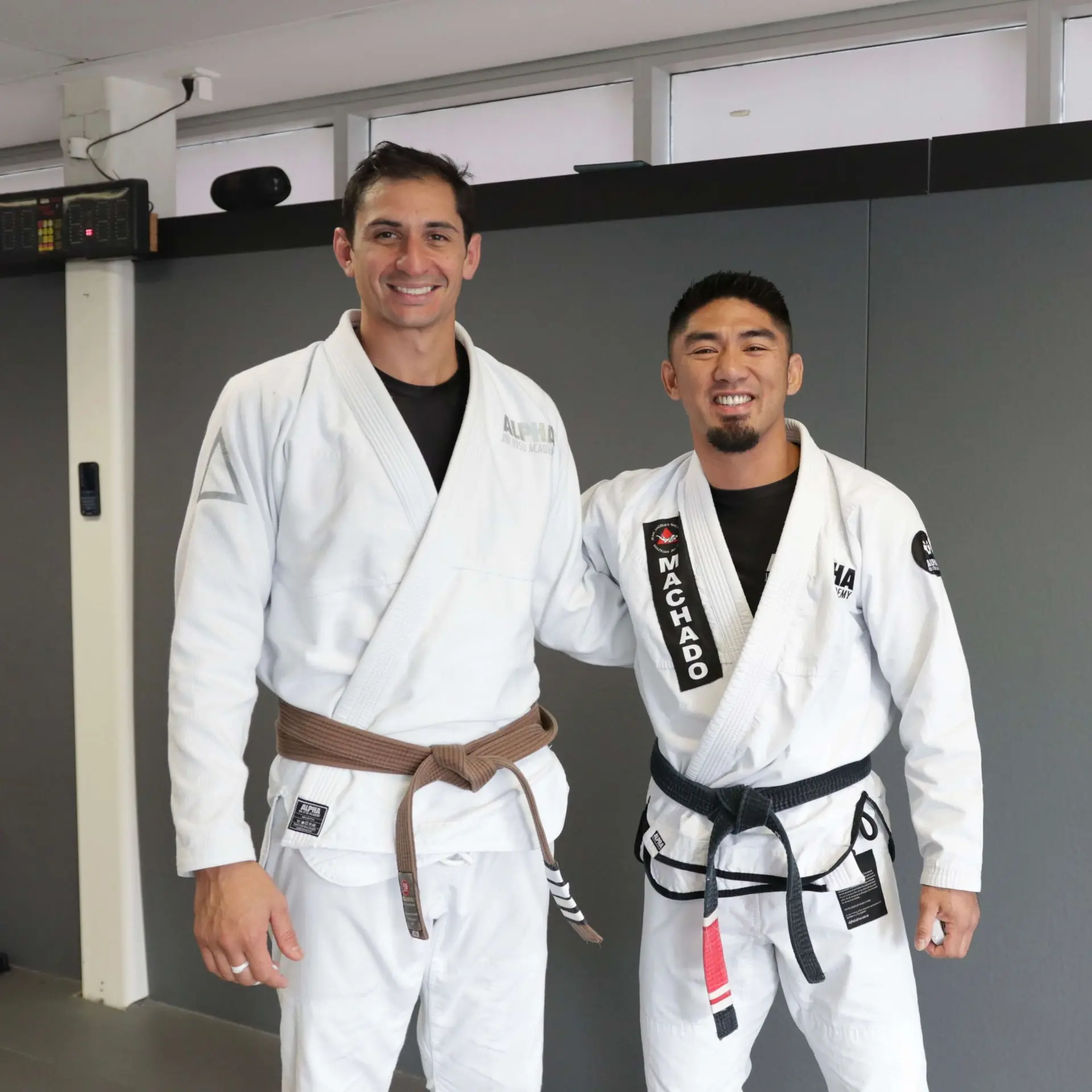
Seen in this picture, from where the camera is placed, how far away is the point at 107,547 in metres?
2.80

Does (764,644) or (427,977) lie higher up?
(764,644)

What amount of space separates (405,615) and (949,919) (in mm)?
870

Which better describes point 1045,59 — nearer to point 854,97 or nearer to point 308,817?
point 854,97

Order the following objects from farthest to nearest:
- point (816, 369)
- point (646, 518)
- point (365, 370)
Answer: point (816, 369) → point (646, 518) → point (365, 370)

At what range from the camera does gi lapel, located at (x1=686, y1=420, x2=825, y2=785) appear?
1621 mm

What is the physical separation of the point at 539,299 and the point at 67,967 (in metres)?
2.10

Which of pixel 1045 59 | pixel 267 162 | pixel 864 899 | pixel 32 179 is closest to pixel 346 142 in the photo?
pixel 267 162

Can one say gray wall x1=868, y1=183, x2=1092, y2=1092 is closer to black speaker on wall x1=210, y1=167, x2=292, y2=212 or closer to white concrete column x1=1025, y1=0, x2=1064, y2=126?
white concrete column x1=1025, y1=0, x2=1064, y2=126

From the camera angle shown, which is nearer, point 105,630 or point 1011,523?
point 1011,523

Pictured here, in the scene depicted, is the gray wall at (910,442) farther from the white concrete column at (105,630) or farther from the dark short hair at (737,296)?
the dark short hair at (737,296)

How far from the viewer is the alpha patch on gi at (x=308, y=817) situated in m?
1.49

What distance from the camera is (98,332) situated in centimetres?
276

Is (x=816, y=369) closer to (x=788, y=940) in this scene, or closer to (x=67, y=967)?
(x=788, y=940)

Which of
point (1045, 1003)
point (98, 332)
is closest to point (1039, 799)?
point (1045, 1003)
